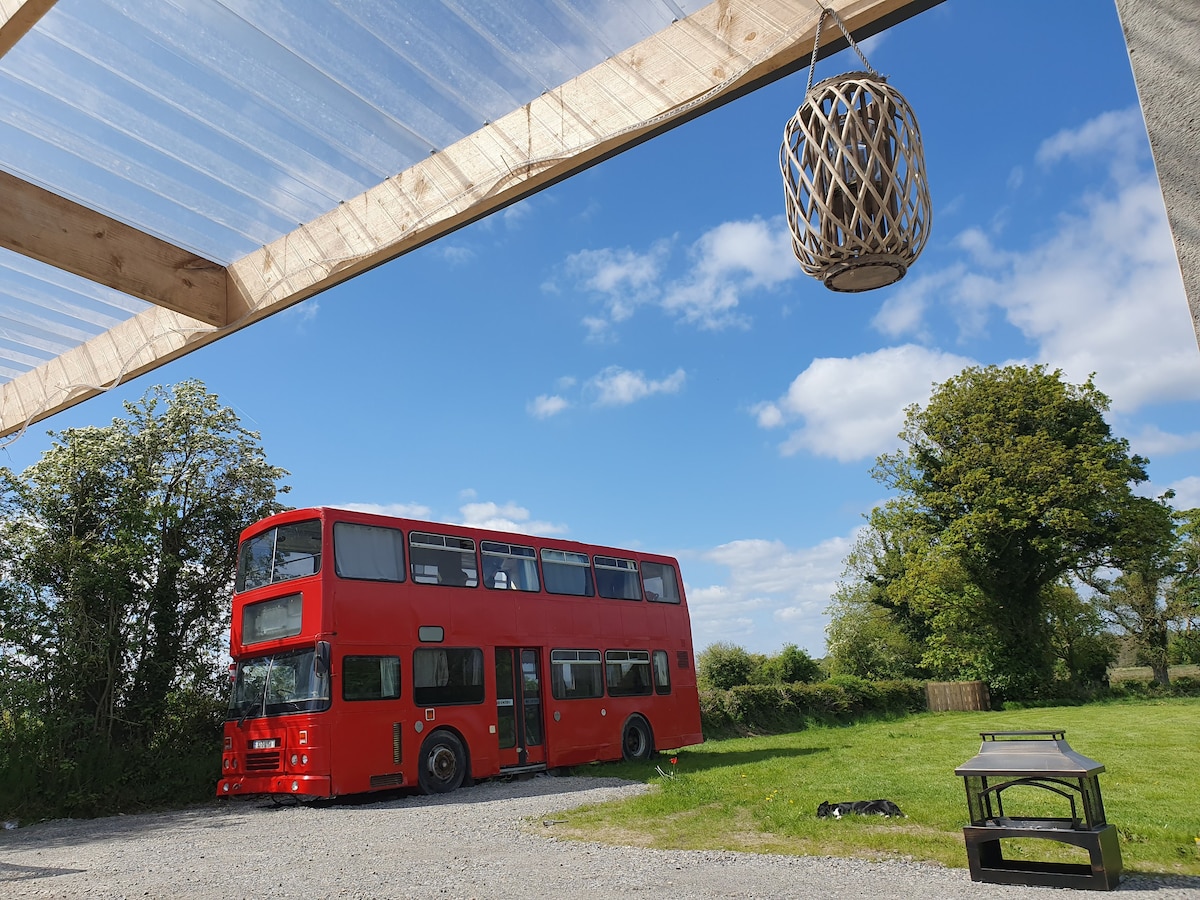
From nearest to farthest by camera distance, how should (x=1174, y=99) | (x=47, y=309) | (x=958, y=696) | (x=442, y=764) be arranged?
(x=1174, y=99)
(x=47, y=309)
(x=442, y=764)
(x=958, y=696)

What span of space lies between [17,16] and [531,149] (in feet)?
4.84

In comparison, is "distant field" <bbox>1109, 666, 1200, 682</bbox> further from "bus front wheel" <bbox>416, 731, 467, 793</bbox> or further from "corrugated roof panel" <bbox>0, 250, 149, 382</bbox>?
"corrugated roof panel" <bbox>0, 250, 149, 382</bbox>

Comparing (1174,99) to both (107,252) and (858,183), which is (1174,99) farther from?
(107,252)

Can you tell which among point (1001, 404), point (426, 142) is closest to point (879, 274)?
point (426, 142)

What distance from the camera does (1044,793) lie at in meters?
7.03

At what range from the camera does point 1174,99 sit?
1.37 metres

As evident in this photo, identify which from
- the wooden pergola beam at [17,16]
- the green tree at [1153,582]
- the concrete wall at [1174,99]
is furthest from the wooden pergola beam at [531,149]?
the green tree at [1153,582]

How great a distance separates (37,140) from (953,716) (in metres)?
21.6

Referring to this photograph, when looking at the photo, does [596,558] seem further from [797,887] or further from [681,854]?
[797,887]

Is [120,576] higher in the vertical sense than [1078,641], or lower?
higher

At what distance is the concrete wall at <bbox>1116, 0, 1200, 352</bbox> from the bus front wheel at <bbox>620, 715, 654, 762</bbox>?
11712 mm

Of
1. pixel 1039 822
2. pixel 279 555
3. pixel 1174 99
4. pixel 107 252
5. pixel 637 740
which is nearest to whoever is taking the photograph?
pixel 1174 99

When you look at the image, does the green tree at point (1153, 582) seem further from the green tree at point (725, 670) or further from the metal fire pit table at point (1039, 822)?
the metal fire pit table at point (1039, 822)

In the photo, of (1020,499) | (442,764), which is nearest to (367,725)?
(442,764)
